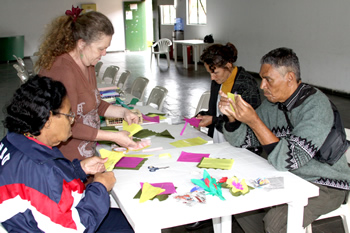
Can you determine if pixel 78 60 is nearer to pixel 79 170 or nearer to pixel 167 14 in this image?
pixel 79 170

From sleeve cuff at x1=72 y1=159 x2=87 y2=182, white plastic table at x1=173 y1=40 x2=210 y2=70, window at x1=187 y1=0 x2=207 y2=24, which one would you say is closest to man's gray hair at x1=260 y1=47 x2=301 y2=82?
sleeve cuff at x1=72 y1=159 x2=87 y2=182

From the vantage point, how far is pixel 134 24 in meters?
18.8

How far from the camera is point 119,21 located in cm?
1878

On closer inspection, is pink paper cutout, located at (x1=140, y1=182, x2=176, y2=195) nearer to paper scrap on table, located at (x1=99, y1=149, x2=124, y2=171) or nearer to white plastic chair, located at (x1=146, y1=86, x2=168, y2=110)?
paper scrap on table, located at (x1=99, y1=149, x2=124, y2=171)

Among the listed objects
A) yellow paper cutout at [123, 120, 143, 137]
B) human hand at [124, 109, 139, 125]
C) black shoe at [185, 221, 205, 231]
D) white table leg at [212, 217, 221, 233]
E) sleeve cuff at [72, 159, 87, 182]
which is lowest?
black shoe at [185, 221, 205, 231]

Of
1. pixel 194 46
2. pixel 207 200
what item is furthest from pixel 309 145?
pixel 194 46

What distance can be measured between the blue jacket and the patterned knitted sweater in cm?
103

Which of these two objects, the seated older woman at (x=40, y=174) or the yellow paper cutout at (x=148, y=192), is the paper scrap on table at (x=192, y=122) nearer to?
the yellow paper cutout at (x=148, y=192)

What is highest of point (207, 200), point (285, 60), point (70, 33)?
point (70, 33)

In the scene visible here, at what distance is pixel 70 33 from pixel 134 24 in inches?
675

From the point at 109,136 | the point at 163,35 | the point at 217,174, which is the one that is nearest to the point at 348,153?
the point at 217,174

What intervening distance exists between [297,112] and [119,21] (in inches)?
695

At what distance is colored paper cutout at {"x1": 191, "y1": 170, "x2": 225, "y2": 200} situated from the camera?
1.79 metres

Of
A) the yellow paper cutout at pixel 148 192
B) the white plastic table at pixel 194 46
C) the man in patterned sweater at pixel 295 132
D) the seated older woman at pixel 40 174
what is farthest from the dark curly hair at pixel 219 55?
the white plastic table at pixel 194 46
